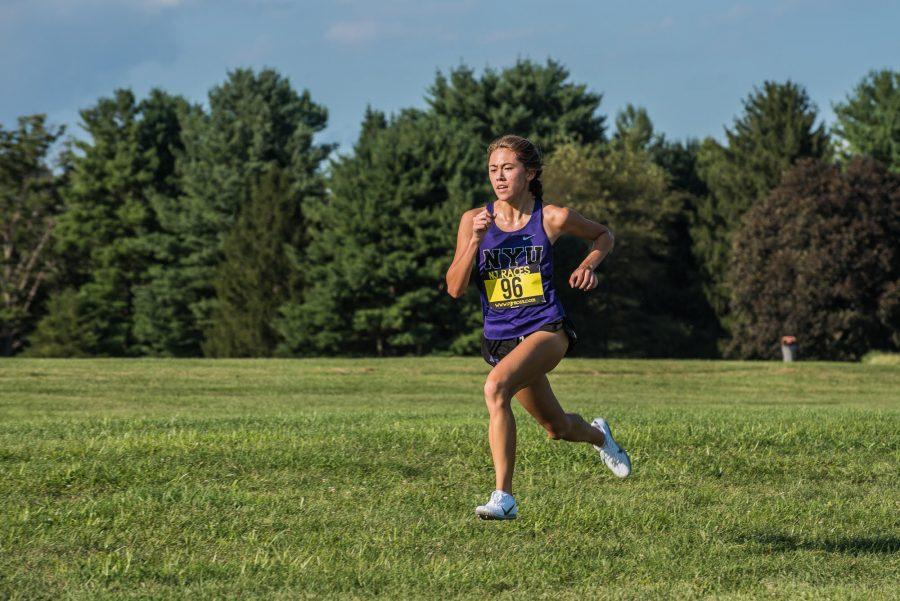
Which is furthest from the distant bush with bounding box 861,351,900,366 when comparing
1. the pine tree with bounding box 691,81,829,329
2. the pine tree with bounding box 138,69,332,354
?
the pine tree with bounding box 138,69,332,354

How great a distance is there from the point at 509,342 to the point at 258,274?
53750mm

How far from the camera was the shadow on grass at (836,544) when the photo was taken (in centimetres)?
862

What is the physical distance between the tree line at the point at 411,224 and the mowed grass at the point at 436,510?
39.2m

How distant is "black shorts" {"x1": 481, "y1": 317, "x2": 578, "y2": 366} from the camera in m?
8.21

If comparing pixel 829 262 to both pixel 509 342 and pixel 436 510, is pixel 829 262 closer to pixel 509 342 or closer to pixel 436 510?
pixel 436 510

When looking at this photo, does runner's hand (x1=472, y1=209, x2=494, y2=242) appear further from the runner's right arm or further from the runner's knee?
the runner's knee

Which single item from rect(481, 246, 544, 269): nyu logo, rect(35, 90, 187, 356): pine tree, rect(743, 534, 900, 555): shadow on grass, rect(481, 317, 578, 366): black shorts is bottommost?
rect(743, 534, 900, 555): shadow on grass

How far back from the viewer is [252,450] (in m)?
11.8

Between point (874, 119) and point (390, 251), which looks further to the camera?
point (874, 119)

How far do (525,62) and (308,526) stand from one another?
2454 inches

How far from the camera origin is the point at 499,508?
25.9 feet

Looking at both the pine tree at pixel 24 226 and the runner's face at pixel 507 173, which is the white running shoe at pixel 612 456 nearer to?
the runner's face at pixel 507 173

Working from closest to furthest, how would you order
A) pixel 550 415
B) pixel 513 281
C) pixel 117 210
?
pixel 513 281
pixel 550 415
pixel 117 210

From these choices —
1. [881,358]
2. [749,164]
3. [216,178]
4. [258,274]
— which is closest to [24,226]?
[216,178]
